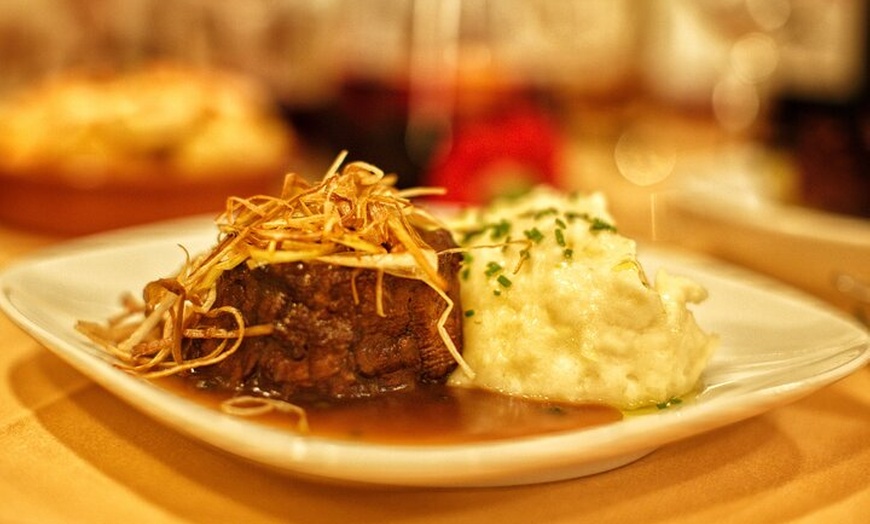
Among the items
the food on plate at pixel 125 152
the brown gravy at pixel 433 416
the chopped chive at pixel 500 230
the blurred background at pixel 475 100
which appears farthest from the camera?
the blurred background at pixel 475 100

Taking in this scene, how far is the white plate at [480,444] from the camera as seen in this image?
1.59 m

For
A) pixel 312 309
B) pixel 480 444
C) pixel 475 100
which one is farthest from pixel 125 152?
pixel 480 444

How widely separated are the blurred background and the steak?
116cm

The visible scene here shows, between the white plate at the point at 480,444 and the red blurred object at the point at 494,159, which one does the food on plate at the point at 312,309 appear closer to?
the white plate at the point at 480,444

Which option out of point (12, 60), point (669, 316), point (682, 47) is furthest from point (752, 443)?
point (682, 47)

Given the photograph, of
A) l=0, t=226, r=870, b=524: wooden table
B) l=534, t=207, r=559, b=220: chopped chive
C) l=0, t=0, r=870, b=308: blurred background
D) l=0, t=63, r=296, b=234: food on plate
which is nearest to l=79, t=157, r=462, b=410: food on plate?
l=0, t=226, r=870, b=524: wooden table

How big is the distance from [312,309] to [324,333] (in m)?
0.06

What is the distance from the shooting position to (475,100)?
16.9ft

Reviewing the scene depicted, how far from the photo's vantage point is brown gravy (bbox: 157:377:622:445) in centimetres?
191

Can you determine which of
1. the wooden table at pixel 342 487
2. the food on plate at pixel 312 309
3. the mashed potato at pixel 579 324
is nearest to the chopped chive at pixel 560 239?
the mashed potato at pixel 579 324

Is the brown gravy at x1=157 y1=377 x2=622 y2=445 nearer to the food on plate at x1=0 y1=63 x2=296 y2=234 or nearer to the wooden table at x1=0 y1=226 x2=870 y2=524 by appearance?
the wooden table at x1=0 y1=226 x2=870 y2=524

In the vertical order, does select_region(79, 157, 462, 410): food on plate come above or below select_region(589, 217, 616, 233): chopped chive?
below

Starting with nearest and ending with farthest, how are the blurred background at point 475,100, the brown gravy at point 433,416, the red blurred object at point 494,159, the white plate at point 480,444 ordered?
1. the white plate at point 480,444
2. the brown gravy at point 433,416
3. the blurred background at point 475,100
4. the red blurred object at point 494,159

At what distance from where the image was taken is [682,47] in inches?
370
